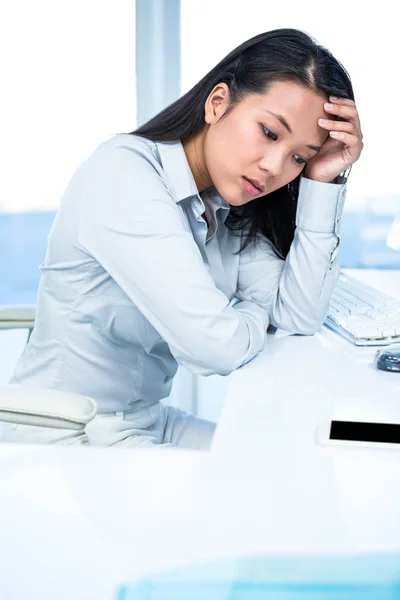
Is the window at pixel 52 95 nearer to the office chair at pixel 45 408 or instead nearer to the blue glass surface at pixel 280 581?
the office chair at pixel 45 408

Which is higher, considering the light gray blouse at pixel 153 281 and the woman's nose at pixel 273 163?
the woman's nose at pixel 273 163

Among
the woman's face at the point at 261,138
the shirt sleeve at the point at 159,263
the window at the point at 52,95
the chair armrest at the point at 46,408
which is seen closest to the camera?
the chair armrest at the point at 46,408

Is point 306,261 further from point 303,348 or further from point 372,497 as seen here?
point 372,497

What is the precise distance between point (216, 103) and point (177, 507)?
2.57ft

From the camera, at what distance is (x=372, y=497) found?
0.72 m

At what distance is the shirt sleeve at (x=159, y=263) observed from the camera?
1.11m

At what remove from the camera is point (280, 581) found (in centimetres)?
63

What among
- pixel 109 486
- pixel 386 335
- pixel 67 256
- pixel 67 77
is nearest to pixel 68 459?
pixel 109 486

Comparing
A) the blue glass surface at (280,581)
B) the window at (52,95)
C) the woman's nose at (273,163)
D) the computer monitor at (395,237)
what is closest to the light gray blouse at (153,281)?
the woman's nose at (273,163)

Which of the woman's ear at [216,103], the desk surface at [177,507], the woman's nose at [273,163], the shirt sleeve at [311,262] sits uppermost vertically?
the woman's ear at [216,103]

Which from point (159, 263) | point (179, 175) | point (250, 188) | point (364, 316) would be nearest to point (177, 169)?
point (179, 175)

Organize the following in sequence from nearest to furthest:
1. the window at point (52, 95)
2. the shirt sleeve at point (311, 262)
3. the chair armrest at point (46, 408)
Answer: the chair armrest at point (46, 408) < the shirt sleeve at point (311, 262) < the window at point (52, 95)

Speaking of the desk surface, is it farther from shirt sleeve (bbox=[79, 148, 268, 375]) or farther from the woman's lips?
the woman's lips

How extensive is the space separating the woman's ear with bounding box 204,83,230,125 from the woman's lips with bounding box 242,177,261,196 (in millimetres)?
111
